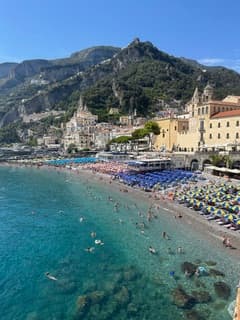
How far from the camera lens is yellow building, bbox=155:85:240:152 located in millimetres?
47875

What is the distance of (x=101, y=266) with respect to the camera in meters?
17.2

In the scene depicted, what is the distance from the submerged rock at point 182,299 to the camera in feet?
42.6

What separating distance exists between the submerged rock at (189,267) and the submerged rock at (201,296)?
6.14ft

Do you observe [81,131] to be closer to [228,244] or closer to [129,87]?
[129,87]

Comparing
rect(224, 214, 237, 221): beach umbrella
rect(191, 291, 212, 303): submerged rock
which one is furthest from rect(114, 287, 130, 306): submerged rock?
rect(224, 214, 237, 221): beach umbrella

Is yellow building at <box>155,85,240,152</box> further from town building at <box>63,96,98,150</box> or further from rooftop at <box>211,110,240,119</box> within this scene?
town building at <box>63,96,98,150</box>

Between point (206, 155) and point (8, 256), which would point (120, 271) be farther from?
point (206, 155)

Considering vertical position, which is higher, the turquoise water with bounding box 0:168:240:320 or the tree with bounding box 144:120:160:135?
the tree with bounding box 144:120:160:135

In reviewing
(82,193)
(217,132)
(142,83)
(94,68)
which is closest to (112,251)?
(82,193)

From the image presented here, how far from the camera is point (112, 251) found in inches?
766

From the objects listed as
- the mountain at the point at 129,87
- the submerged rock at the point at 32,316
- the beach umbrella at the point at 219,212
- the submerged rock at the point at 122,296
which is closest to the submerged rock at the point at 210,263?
the submerged rock at the point at 122,296

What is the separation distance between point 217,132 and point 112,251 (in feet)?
123

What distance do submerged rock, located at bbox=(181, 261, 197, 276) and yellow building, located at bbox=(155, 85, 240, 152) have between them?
110 ft

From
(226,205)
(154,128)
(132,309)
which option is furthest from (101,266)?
(154,128)
